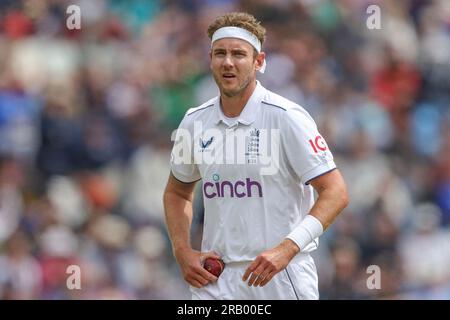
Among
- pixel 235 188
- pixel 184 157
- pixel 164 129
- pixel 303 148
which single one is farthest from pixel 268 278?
pixel 164 129

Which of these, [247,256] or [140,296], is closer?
[247,256]

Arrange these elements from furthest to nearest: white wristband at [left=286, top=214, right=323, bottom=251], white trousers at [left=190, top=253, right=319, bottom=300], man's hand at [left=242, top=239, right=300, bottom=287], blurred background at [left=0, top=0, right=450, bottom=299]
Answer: blurred background at [left=0, top=0, right=450, bottom=299]
white trousers at [left=190, top=253, right=319, bottom=300]
white wristband at [left=286, top=214, right=323, bottom=251]
man's hand at [left=242, top=239, right=300, bottom=287]

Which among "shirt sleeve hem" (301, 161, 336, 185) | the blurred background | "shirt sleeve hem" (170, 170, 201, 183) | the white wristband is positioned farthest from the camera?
the blurred background

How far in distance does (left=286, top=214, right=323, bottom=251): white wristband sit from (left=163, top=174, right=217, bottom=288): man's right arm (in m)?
0.56

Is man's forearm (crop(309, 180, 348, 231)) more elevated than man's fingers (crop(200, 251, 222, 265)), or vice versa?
man's forearm (crop(309, 180, 348, 231))

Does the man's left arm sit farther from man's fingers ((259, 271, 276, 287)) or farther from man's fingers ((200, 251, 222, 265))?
man's fingers ((200, 251, 222, 265))

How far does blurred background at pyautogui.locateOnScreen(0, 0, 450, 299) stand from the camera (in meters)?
10.1

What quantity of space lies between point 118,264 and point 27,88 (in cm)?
228

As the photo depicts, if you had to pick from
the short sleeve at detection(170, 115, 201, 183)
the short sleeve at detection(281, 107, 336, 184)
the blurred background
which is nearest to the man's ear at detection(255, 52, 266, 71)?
the short sleeve at detection(281, 107, 336, 184)

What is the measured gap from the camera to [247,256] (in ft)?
19.6

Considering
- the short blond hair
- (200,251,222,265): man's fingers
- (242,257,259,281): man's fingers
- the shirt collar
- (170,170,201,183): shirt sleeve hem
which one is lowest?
(242,257,259,281): man's fingers
